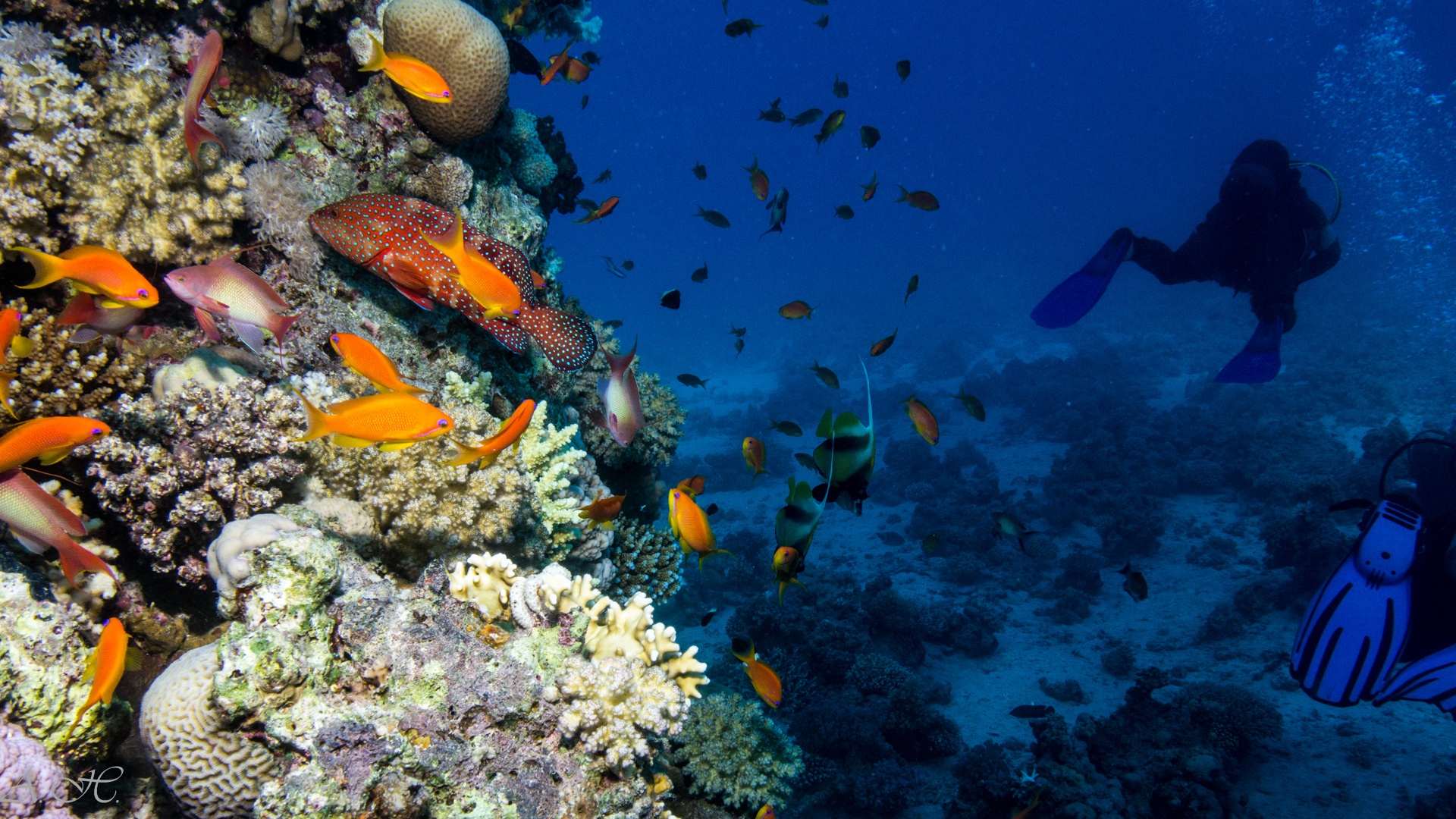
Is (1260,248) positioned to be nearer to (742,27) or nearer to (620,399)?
(742,27)

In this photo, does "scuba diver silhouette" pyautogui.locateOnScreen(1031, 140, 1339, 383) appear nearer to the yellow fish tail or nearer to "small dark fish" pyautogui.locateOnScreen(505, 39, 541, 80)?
"small dark fish" pyautogui.locateOnScreen(505, 39, 541, 80)

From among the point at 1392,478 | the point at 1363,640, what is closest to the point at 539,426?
the point at 1363,640

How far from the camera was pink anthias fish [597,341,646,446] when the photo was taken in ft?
11.7

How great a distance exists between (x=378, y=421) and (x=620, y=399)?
168 cm

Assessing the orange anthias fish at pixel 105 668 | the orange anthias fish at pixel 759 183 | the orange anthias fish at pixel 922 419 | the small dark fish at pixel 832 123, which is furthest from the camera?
the orange anthias fish at pixel 759 183

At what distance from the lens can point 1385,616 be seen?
447 cm

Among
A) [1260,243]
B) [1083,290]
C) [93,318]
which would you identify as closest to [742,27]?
[1083,290]

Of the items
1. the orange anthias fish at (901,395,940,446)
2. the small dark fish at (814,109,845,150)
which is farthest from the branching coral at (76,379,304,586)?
the small dark fish at (814,109,845,150)

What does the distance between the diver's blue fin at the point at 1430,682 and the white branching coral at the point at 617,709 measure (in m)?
5.88

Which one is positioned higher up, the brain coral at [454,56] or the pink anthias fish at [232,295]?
the brain coral at [454,56]

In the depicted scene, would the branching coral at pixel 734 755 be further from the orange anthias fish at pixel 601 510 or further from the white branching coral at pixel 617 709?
the orange anthias fish at pixel 601 510

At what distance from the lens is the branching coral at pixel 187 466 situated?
245 centimetres

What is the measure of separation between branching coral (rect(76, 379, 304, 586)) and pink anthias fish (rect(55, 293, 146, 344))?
352 millimetres

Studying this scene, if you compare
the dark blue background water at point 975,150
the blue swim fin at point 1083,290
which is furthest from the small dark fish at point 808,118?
the dark blue background water at point 975,150
